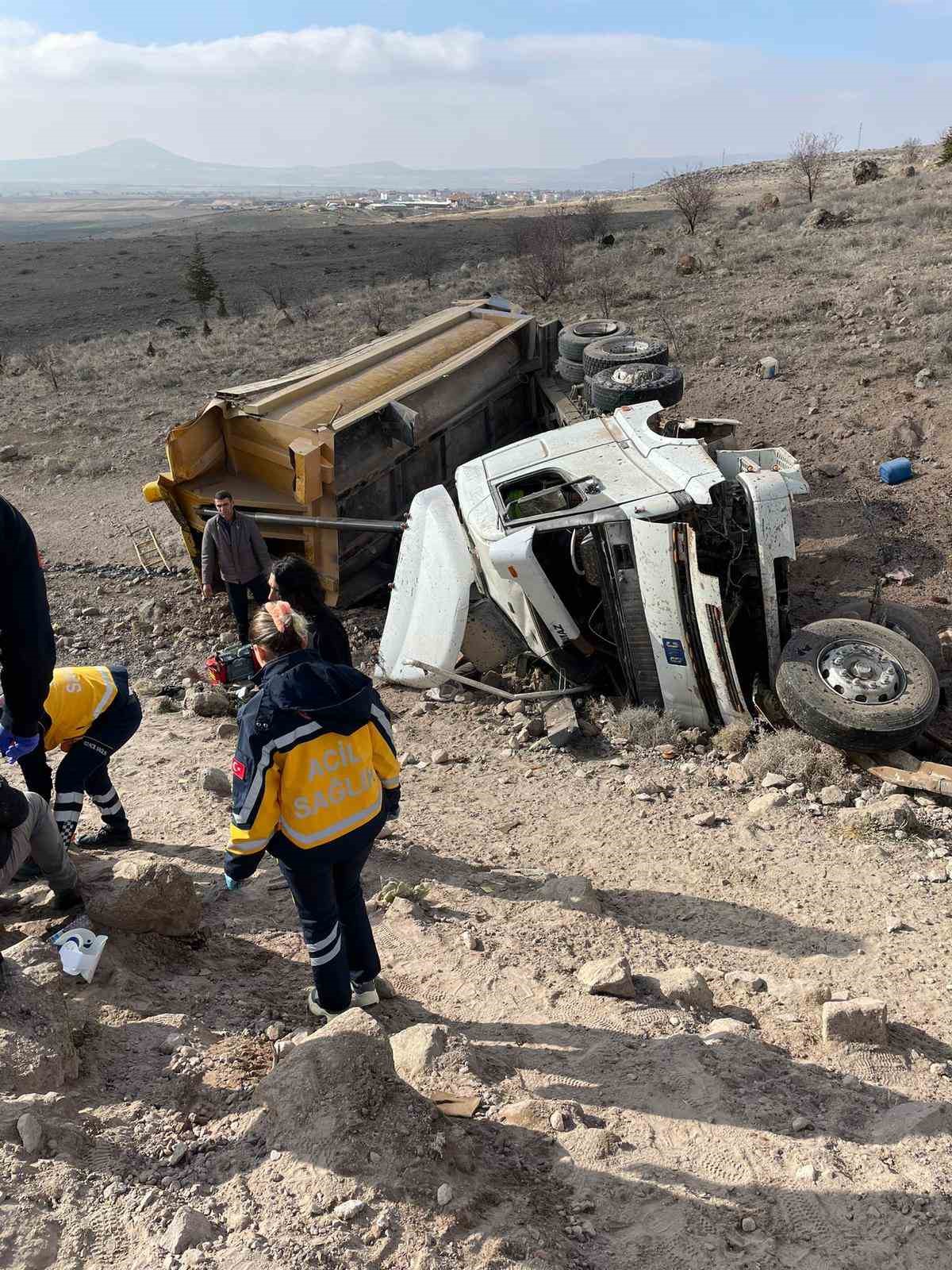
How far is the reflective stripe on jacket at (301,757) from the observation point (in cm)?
276

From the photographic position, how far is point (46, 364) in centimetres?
1891

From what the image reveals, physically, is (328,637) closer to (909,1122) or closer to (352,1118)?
(352,1118)

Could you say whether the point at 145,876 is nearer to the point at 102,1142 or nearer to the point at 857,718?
the point at 102,1142

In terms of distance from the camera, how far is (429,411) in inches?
335

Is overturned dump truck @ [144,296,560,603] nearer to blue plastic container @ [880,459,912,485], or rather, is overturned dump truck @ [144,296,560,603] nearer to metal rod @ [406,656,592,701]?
metal rod @ [406,656,592,701]

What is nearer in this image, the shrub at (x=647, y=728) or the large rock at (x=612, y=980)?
the large rock at (x=612, y=980)

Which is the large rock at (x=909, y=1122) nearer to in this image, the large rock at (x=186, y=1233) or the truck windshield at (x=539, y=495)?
the large rock at (x=186, y=1233)

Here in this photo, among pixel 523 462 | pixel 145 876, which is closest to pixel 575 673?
pixel 523 462

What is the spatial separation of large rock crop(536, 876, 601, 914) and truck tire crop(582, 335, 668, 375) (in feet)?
16.8

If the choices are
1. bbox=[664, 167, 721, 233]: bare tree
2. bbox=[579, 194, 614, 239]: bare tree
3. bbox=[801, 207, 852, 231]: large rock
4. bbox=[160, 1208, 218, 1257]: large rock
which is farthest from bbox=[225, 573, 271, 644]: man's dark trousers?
bbox=[579, 194, 614, 239]: bare tree

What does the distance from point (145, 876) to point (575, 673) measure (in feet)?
11.0

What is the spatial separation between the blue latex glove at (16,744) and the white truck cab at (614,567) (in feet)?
9.63

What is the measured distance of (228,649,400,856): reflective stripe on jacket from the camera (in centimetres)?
276

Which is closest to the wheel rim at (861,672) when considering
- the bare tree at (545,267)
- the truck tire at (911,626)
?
the truck tire at (911,626)
